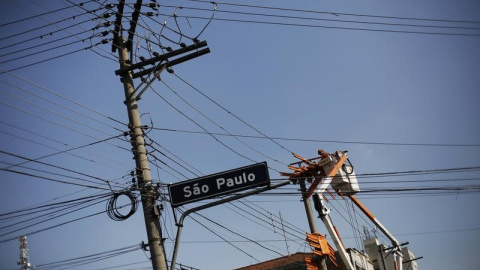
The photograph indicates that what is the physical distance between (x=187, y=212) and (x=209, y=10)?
6.28m

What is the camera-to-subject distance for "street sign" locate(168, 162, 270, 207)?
36.7 ft

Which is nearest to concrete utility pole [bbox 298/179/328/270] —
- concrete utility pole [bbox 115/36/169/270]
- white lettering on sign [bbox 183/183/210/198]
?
white lettering on sign [bbox 183/183/210/198]

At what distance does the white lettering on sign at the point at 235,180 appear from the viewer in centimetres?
1121

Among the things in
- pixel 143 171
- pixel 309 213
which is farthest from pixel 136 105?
pixel 309 213

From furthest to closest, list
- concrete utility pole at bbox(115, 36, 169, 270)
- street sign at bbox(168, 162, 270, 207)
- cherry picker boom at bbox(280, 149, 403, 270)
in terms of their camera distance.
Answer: cherry picker boom at bbox(280, 149, 403, 270) → concrete utility pole at bbox(115, 36, 169, 270) → street sign at bbox(168, 162, 270, 207)

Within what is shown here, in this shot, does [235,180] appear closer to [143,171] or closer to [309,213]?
[143,171]

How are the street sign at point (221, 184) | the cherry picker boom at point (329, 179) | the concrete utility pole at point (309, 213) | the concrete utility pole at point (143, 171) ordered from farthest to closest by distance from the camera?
the cherry picker boom at point (329, 179), the concrete utility pole at point (309, 213), the concrete utility pole at point (143, 171), the street sign at point (221, 184)

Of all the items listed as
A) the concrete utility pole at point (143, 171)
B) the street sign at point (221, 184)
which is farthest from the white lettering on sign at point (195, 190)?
the concrete utility pole at point (143, 171)

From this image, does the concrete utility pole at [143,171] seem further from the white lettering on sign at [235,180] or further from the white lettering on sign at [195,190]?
the white lettering on sign at [235,180]

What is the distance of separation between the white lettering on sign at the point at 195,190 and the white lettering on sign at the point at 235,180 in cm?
32

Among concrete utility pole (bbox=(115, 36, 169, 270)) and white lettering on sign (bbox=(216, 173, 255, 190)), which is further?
concrete utility pole (bbox=(115, 36, 169, 270))

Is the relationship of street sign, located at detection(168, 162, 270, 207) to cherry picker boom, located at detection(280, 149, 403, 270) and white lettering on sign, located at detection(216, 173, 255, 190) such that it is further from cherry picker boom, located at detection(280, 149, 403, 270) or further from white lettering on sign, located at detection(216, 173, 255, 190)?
cherry picker boom, located at detection(280, 149, 403, 270)

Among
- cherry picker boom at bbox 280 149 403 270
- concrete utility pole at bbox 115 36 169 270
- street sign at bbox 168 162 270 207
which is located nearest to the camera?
street sign at bbox 168 162 270 207

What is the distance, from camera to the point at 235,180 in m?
11.2
